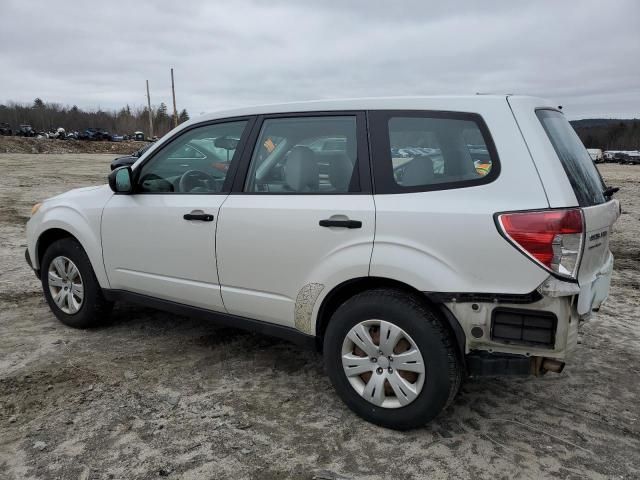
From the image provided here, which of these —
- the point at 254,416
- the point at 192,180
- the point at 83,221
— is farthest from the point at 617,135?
the point at 254,416

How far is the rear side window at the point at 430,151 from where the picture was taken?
107 inches

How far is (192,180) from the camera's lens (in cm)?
378

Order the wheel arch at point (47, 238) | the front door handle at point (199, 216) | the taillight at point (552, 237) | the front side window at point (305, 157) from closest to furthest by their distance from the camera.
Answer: the taillight at point (552, 237), the front side window at point (305, 157), the front door handle at point (199, 216), the wheel arch at point (47, 238)

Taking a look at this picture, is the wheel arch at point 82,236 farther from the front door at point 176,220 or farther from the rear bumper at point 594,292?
the rear bumper at point 594,292

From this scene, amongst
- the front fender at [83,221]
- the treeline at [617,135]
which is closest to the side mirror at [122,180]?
the front fender at [83,221]

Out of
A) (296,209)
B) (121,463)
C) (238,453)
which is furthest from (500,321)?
(121,463)

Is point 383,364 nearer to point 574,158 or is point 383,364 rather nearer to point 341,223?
point 341,223

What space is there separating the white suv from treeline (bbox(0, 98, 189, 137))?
72.5 m

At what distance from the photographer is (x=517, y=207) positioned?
8.30 feet

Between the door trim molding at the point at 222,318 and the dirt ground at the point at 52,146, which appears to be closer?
the door trim molding at the point at 222,318

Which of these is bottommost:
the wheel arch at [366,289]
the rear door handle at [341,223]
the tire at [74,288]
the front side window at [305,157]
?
the tire at [74,288]

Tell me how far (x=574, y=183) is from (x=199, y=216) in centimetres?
222

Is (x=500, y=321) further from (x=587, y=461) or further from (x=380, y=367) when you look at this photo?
(x=587, y=461)

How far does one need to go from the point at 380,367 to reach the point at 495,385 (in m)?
1.09
